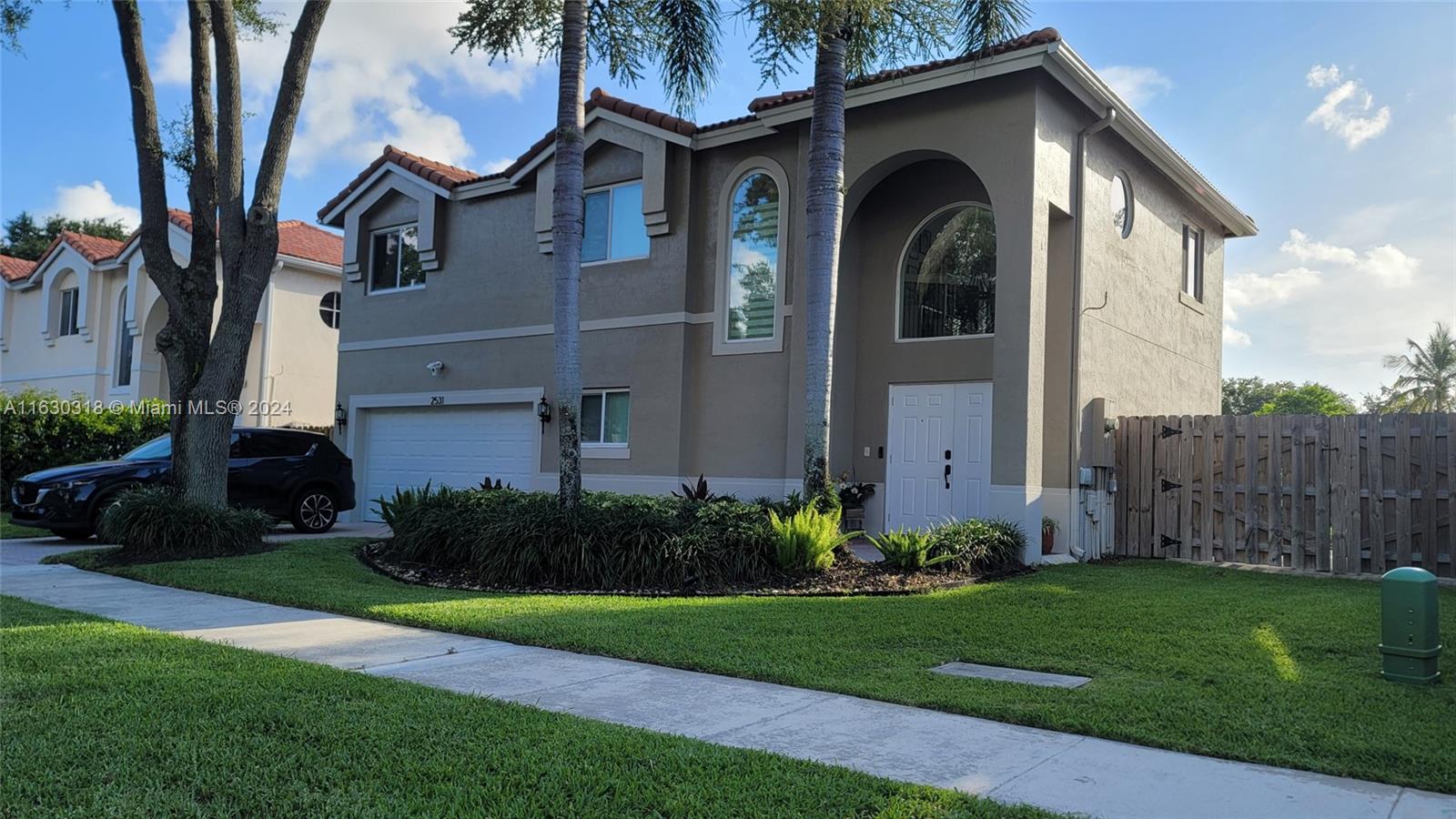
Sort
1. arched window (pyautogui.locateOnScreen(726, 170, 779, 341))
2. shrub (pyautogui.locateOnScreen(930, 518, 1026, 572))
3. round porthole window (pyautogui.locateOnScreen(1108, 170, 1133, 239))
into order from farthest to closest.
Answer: arched window (pyautogui.locateOnScreen(726, 170, 779, 341))
round porthole window (pyautogui.locateOnScreen(1108, 170, 1133, 239))
shrub (pyautogui.locateOnScreen(930, 518, 1026, 572))

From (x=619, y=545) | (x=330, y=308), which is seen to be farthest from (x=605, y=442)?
(x=330, y=308)

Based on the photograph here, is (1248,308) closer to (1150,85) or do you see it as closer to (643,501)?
(1150,85)

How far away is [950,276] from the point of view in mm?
14211

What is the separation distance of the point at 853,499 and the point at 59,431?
1676 cm

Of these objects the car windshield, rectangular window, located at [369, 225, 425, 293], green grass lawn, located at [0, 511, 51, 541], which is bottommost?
green grass lawn, located at [0, 511, 51, 541]

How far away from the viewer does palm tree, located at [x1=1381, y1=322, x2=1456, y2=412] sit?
45938 millimetres

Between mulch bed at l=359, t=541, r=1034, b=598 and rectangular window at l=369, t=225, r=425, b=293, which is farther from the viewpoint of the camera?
rectangular window at l=369, t=225, r=425, b=293

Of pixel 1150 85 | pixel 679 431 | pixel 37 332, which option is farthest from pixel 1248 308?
pixel 37 332

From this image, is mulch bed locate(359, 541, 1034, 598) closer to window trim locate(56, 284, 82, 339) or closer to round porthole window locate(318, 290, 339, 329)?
round porthole window locate(318, 290, 339, 329)

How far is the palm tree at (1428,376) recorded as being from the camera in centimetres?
4594

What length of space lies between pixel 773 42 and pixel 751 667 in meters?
7.81

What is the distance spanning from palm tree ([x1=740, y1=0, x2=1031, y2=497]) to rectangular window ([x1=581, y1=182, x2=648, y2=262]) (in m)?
4.70

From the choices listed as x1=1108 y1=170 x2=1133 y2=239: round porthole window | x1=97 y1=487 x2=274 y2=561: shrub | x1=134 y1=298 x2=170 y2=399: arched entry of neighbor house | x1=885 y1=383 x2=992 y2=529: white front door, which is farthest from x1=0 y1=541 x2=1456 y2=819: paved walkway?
x1=134 y1=298 x2=170 y2=399: arched entry of neighbor house

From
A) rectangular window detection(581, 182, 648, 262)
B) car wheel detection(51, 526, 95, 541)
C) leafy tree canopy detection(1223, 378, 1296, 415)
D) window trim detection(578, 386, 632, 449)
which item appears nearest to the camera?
car wheel detection(51, 526, 95, 541)
